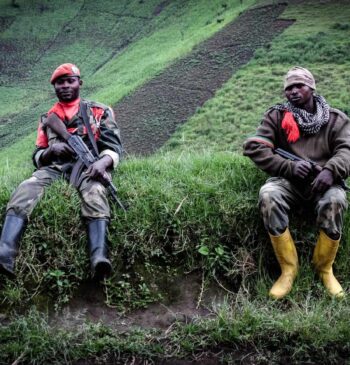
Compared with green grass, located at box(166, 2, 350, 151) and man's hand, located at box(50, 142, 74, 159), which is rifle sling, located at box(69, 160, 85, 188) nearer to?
man's hand, located at box(50, 142, 74, 159)

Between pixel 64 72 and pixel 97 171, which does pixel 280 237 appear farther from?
pixel 64 72

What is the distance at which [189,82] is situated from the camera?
24953 millimetres

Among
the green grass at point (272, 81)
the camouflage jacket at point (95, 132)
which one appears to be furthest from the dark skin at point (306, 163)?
the green grass at point (272, 81)

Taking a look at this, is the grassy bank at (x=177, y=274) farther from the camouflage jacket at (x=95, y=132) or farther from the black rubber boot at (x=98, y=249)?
the camouflage jacket at (x=95, y=132)

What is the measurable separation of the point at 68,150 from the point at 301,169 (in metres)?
1.95

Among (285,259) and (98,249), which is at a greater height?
(98,249)

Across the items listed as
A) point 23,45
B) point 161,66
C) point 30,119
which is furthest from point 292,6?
point 23,45

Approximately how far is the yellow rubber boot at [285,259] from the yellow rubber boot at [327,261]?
181 mm

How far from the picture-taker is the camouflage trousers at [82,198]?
409 cm

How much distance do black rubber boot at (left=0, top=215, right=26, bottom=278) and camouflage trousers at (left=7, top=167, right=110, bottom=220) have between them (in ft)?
0.22

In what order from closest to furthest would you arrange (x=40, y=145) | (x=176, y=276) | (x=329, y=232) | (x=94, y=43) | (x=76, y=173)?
(x=329, y=232), (x=176, y=276), (x=76, y=173), (x=40, y=145), (x=94, y=43)

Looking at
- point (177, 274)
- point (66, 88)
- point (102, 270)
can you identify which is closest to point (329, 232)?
point (177, 274)

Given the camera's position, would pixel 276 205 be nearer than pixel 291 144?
Yes

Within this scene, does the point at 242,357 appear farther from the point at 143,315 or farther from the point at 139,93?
the point at 139,93
